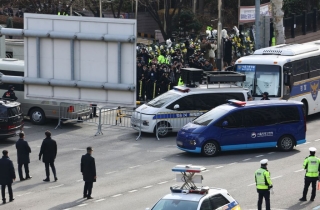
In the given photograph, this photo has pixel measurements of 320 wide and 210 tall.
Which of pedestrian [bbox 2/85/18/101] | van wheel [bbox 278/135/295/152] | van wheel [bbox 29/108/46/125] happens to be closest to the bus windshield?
van wheel [bbox 278/135/295/152]

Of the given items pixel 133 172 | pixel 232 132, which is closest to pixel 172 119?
pixel 232 132

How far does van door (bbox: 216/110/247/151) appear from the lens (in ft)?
79.3

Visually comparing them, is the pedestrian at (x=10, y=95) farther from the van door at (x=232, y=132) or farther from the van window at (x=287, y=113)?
the van window at (x=287, y=113)

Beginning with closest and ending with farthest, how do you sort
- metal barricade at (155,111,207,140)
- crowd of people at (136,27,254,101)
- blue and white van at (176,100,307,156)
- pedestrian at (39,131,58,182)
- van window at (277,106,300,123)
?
pedestrian at (39,131,58,182)
blue and white van at (176,100,307,156)
van window at (277,106,300,123)
metal barricade at (155,111,207,140)
crowd of people at (136,27,254,101)

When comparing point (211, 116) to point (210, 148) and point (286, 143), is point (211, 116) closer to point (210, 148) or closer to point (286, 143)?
point (210, 148)

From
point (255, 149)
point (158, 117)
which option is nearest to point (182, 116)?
point (158, 117)

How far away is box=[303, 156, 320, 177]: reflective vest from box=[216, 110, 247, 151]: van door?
19.5 feet

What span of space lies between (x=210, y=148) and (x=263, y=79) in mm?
6752

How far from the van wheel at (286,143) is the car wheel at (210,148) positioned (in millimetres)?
2135

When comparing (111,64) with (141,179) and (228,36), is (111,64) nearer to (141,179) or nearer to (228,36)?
(141,179)

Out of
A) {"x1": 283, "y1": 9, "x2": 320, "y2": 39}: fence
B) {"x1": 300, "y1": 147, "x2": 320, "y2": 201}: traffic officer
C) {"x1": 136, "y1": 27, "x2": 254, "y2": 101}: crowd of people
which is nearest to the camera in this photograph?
{"x1": 300, "y1": 147, "x2": 320, "y2": 201}: traffic officer

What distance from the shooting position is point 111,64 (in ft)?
40.7

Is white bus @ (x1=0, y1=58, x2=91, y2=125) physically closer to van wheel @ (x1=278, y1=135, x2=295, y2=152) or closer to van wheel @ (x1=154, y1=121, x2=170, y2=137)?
van wheel @ (x1=154, y1=121, x2=170, y2=137)

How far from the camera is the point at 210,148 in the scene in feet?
79.7
